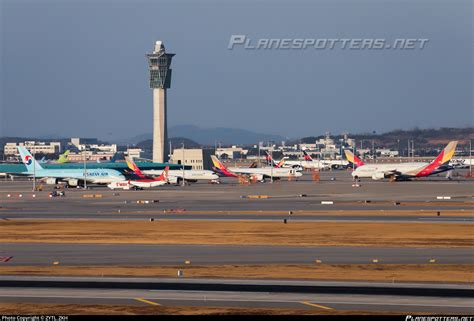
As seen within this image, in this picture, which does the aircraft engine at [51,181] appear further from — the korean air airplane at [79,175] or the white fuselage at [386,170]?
the white fuselage at [386,170]

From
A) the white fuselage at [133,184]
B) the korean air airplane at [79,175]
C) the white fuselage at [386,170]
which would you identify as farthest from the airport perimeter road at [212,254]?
the white fuselage at [386,170]

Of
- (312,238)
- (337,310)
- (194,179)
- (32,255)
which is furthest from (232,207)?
(194,179)

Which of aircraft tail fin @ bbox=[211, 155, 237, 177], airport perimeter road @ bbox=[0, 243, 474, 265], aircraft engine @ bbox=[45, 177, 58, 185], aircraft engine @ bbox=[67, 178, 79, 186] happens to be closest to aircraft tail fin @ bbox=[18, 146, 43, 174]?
aircraft engine @ bbox=[45, 177, 58, 185]

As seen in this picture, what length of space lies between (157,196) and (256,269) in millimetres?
77246

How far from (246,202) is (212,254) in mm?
52880

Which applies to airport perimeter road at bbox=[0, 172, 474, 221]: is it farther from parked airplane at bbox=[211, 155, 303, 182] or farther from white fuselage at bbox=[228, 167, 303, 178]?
parked airplane at bbox=[211, 155, 303, 182]

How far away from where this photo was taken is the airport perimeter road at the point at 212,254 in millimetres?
49344

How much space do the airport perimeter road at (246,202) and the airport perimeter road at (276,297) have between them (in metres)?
39.4

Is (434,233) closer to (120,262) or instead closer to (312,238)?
(312,238)

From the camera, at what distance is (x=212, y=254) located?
174 ft

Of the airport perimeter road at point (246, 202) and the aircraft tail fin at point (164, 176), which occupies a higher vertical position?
the aircraft tail fin at point (164, 176)

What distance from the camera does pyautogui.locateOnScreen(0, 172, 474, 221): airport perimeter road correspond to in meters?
88.1

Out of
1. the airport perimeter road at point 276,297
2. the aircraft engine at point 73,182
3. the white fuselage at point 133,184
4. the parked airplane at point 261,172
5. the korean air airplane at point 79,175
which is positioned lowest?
the airport perimeter road at point 276,297

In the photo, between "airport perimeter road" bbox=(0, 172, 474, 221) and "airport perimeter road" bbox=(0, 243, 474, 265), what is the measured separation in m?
23.9
